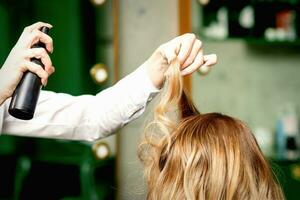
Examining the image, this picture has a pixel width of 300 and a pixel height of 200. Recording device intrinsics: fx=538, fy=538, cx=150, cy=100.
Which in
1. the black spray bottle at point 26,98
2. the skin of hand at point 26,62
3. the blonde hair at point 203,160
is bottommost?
the blonde hair at point 203,160

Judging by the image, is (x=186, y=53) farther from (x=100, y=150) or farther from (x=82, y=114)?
(x=100, y=150)

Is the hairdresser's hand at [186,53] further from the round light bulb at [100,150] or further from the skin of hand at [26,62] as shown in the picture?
the round light bulb at [100,150]

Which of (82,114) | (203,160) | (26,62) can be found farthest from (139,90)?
(26,62)

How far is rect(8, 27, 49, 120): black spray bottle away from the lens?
95 cm

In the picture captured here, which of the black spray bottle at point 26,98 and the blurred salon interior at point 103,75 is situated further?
the blurred salon interior at point 103,75

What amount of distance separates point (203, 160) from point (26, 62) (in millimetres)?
452

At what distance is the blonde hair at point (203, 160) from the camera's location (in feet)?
3.95

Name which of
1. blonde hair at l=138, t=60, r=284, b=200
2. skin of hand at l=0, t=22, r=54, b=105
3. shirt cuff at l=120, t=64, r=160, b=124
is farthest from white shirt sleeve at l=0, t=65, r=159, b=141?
skin of hand at l=0, t=22, r=54, b=105

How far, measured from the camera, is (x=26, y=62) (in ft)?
3.46

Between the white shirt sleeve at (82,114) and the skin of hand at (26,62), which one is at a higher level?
the skin of hand at (26,62)

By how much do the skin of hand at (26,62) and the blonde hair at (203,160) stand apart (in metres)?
0.31

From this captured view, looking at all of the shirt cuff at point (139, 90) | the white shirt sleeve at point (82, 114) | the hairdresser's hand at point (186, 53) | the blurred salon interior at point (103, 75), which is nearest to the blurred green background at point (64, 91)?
the blurred salon interior at point (103, 75)

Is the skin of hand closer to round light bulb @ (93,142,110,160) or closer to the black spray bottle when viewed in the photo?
the black spray bottle

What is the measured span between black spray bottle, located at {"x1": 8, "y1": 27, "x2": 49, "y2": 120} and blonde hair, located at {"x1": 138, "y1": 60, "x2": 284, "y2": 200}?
14.0 inches
